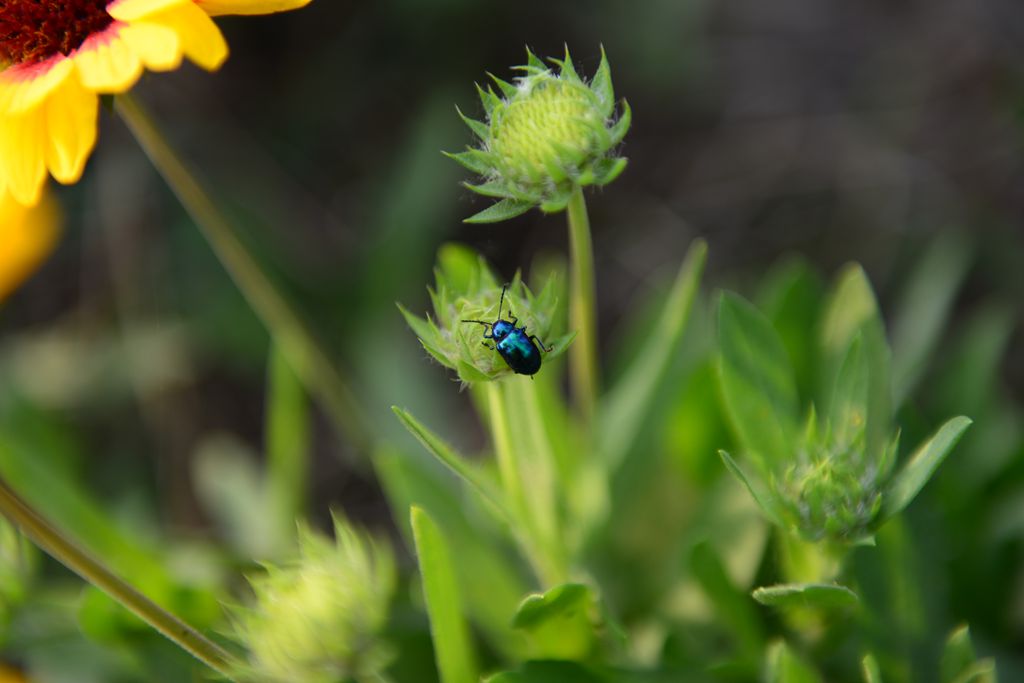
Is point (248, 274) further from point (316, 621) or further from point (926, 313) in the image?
point (926, 313)

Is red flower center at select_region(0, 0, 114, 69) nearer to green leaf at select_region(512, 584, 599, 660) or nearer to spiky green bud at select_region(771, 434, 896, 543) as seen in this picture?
green leaf at select_region(512, 584, 599, 660)

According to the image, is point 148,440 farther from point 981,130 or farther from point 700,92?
point 981,130

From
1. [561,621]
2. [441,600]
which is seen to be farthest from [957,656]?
[441,600]

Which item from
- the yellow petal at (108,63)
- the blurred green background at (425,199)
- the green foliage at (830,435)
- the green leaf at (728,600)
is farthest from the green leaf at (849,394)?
the blurred green background at (425,199)

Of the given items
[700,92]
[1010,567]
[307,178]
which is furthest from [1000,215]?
[307,178]

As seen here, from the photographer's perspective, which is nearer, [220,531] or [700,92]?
[220,531]
